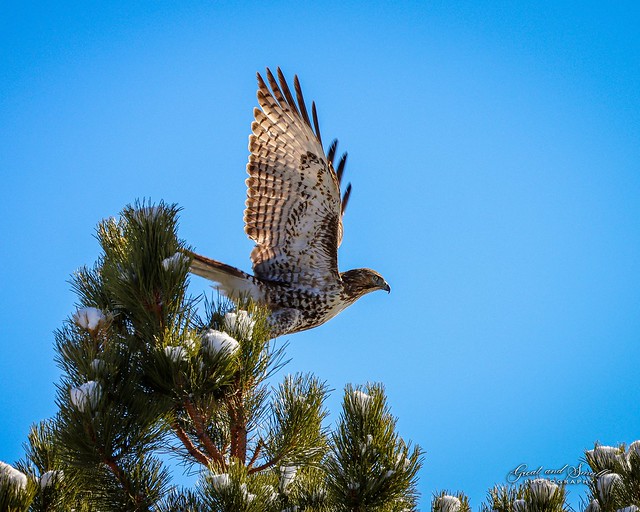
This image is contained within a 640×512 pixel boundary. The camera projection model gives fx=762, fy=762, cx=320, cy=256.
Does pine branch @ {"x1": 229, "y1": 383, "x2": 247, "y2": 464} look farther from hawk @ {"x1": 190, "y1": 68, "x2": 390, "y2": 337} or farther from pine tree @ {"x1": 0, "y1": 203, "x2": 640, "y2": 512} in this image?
hawk @ {"x1": 190, "y1": 68, "x2": 390, "y2": 337}

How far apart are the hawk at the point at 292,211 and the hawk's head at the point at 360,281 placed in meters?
0.15

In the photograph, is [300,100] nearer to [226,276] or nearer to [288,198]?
[288,198]

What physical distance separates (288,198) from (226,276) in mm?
897

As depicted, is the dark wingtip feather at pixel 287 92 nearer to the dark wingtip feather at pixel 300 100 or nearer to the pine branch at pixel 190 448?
the dark wingtip feather at pixel 300 100

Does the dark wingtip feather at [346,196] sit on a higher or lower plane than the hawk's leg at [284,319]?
higher

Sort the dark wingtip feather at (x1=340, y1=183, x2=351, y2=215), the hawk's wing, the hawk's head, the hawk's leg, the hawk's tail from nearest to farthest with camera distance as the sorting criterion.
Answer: the hawk's tail → the hawk's leg → the hawk's wing → the hawk's head → the dark wingtip feather at (x1=340, y1=183, x2=351, y2=215)

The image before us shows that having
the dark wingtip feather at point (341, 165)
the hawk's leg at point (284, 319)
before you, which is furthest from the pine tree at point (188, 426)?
the dark wingtip feather at point (341, 165)

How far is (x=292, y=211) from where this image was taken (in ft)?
18.7

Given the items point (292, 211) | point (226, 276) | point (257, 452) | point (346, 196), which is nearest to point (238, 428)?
point (257, 452)

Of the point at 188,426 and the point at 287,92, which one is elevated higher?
the point at 287,92

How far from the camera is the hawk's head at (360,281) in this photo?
235 inches

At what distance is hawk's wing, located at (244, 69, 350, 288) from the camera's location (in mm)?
5621

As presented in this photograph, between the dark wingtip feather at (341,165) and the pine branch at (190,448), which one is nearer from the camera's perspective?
the pine branch at (190,448)

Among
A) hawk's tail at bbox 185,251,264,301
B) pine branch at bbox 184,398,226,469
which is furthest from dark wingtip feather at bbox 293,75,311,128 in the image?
pine branch at bbox 184,398,226,469
